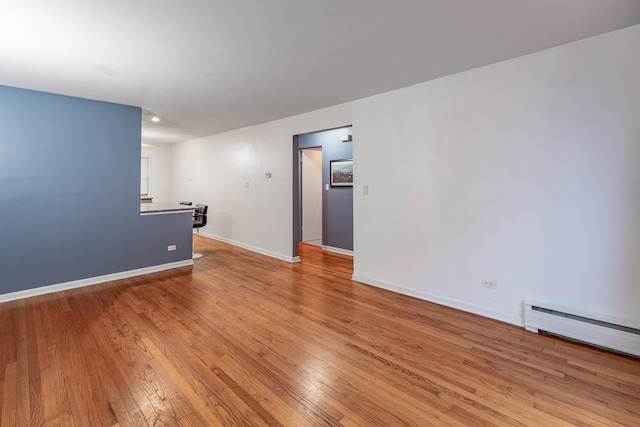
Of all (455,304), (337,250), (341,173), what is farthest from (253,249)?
(455,304)

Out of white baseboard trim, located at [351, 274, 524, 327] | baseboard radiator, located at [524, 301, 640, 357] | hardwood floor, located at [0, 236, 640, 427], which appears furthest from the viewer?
white baseboard trim, located at [351, 274, 524, 327]

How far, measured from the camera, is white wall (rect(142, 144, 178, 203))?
27.8ft

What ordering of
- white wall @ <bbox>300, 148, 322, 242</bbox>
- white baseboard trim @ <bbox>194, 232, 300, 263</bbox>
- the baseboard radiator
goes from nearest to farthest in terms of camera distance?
the baseboard radiator, white baseboard trim @ <bbox>194, 232, 300, 263</bbox>, white wall @ <bbox>300, 148, 322, 242</bbox>

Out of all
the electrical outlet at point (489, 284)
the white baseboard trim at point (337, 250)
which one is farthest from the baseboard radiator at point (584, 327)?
the white baseboard trim at point (337, 250)

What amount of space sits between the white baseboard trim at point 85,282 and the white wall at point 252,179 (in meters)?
1.55

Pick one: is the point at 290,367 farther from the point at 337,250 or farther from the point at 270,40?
the point at 337,250

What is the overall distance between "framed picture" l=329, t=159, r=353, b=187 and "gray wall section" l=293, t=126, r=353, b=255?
8cm

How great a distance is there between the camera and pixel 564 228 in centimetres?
257

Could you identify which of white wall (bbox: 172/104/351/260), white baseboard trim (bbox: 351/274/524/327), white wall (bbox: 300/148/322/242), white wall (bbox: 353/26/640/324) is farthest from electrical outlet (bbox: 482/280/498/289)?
white wall (bbox: 300/148/322/242)

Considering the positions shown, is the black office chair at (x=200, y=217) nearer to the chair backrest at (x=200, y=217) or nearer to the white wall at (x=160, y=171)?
the chair backrest at (x=200, y=217)

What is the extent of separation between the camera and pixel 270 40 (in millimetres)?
2398

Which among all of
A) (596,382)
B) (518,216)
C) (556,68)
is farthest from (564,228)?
(556,68)

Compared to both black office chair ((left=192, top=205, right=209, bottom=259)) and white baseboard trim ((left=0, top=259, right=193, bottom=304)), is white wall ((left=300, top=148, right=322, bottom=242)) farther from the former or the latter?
white baseboard trim ((left=0, top=259, right=193, bottom=304))

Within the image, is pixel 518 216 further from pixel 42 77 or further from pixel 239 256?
pixel 42 77
